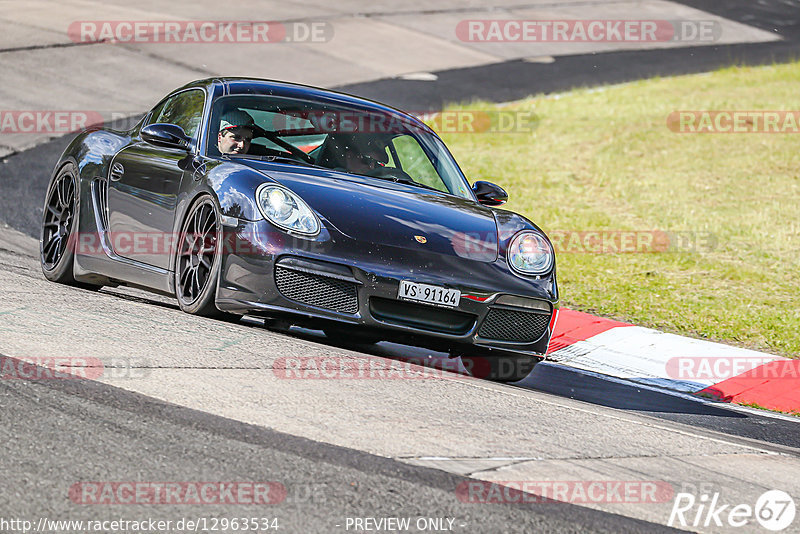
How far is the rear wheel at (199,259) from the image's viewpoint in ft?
19.4

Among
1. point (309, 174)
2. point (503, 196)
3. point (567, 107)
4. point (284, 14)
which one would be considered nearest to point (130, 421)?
point (309, 174)

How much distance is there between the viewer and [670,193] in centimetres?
1373

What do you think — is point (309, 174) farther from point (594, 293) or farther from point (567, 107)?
point (567, 107)

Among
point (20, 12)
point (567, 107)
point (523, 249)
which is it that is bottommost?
point (523, 249)

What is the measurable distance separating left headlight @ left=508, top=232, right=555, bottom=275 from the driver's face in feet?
5.45

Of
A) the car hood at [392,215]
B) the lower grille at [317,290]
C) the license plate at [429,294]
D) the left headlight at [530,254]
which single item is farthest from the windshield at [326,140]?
the license plate at [429,294]

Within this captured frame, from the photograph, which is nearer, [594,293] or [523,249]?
[523,249]

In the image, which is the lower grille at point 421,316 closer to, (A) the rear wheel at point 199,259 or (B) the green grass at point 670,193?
(A) the rear wheel at point 199,259

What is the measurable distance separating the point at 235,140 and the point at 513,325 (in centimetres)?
197

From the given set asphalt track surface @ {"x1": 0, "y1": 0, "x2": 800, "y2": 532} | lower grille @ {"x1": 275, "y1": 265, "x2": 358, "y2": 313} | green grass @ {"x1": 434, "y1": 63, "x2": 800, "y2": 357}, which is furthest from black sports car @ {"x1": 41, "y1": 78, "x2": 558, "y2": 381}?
green grass @ {"x1": 434, "y1": 63, "x2": 800, "y2": 357}

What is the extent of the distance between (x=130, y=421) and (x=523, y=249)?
2.85 meters

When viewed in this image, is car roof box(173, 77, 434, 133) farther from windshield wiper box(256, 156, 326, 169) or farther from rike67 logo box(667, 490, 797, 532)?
rike67 logo box(667, 490, 797, 532)

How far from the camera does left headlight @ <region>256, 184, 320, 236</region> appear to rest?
5762 mm

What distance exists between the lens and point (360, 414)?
4539mm
